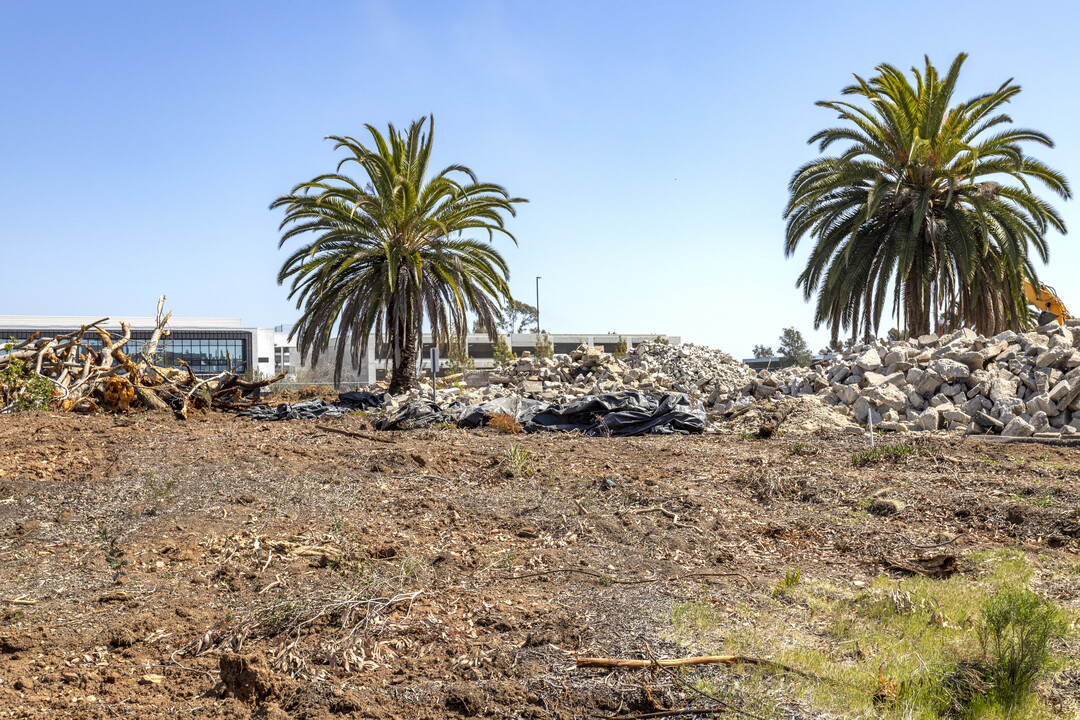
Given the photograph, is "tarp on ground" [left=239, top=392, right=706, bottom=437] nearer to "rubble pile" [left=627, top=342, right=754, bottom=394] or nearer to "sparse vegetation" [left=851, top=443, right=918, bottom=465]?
"sparse vegetation" [left=851, top=443, right=918, bottom=465]

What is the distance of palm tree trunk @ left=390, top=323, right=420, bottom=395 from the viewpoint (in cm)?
1859

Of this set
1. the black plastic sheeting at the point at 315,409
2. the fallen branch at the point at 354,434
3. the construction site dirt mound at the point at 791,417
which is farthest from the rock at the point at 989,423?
the black plastic sheeting at the point at 315,409

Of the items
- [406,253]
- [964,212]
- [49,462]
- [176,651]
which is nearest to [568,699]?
[176,651]

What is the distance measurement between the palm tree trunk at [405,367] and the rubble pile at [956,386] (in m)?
7.53

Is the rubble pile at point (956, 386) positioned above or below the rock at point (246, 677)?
Result: above

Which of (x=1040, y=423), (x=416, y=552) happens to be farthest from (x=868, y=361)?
(x=416, y=552)

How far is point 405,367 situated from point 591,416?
7.72 metres

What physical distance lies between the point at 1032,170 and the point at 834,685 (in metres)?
18.6

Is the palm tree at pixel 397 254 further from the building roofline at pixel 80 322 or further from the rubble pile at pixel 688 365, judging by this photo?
the building roofline at pixel 80 322

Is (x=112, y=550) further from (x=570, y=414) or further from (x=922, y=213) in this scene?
(x=922, y=213)

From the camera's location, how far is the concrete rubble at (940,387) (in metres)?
11.3

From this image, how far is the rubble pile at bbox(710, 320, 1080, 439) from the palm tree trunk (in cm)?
753

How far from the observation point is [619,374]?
19484mm

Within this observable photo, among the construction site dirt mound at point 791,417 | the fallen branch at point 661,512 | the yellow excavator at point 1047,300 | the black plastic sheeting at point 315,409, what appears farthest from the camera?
the yellow excavator at point 1047,300
